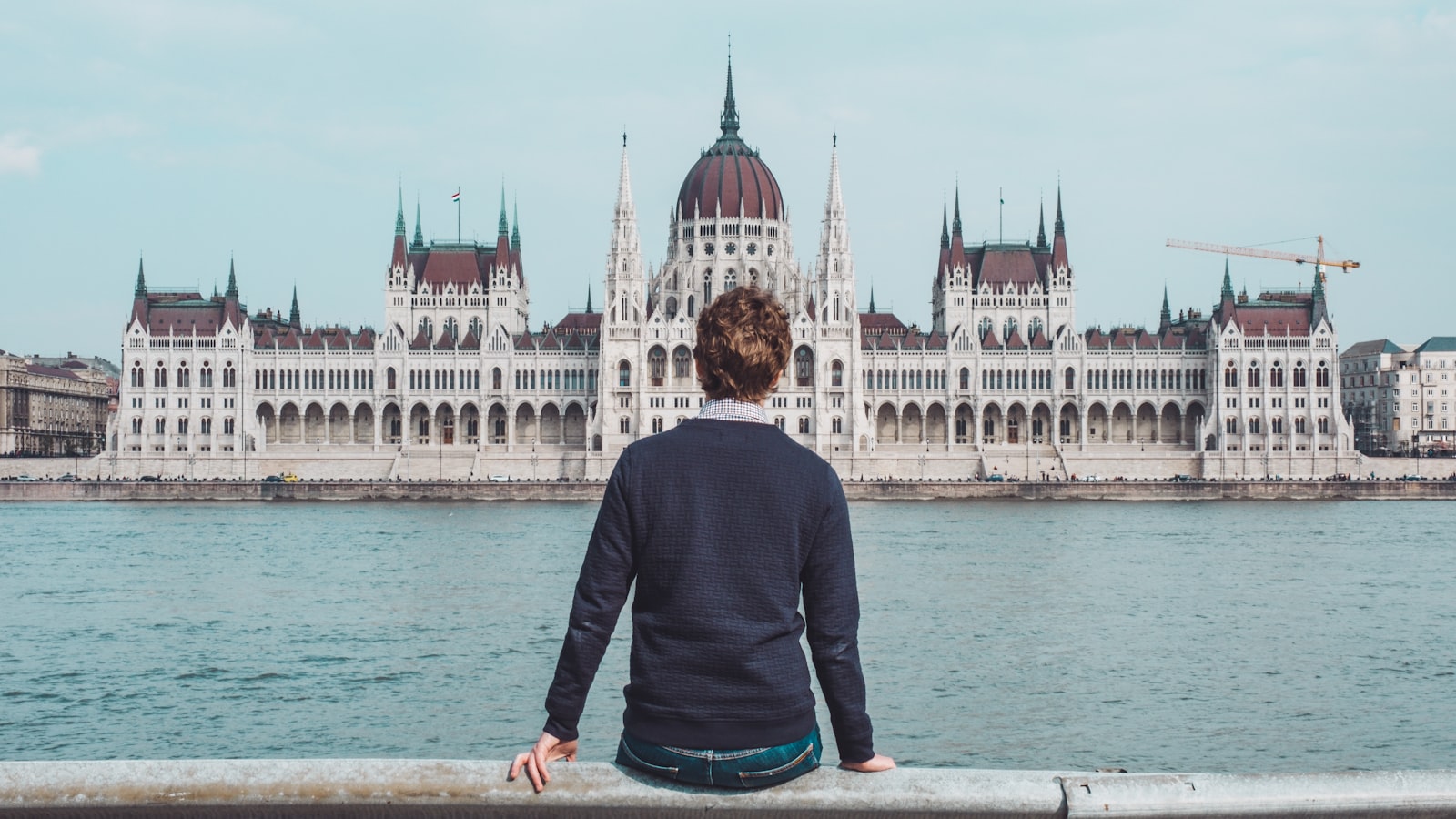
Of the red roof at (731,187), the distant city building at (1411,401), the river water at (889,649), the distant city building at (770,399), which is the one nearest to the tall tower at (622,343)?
the distant city building at (770,399)

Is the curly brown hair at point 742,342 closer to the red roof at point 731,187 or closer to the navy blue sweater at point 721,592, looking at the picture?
the navy blue sweater at point 721,592

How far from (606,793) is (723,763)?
48cm

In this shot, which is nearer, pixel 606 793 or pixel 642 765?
pixel 606 793

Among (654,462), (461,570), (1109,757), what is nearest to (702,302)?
(461,570)

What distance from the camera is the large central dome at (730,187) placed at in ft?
372

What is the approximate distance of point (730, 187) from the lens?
11419cm

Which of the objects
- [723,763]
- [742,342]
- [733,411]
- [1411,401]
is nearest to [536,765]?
[723,763]

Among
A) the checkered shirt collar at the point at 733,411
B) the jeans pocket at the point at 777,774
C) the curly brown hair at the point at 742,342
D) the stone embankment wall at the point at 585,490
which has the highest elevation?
the curly brown hair at the point at 742,342

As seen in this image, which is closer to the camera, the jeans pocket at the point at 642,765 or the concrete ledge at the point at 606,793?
the concrete ledge at the point at 606,793

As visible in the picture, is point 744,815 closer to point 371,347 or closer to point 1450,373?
point 371,347

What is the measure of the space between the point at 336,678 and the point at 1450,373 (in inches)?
4966

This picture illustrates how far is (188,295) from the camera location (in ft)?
373

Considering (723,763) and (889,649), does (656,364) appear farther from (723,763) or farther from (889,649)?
(723,763)

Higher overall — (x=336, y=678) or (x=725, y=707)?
(x=725, y=707)
